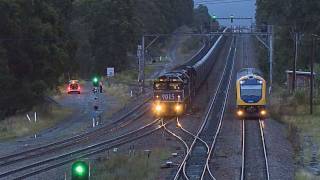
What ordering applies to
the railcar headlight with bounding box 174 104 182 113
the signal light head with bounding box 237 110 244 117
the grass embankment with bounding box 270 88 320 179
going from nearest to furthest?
the grass embankment with bounding box 270 88 320 179 → the signal light head with bounding box 237 110 244 117 → the railcar headlight with bounding box 174 104 182 113

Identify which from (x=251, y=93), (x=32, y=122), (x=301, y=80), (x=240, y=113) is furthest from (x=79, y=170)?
(x=301, y=80)

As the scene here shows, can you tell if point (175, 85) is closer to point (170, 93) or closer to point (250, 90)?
point (170, 93)

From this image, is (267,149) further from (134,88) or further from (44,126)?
(134,88)

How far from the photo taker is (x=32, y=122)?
4544 centimetres

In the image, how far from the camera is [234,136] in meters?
36.1

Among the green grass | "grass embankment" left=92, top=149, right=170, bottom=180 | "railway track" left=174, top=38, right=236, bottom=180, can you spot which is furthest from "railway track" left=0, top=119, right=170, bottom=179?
the green grass

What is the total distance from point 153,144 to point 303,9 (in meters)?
55.0

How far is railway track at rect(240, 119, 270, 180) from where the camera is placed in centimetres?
2388

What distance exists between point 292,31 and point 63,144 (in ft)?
184

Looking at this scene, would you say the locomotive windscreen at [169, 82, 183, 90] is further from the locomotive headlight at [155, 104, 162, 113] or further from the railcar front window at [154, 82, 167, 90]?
the locomotive headlight at [155, 104, 162, 113]

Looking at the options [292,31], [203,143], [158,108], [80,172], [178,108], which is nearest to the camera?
[80,172]

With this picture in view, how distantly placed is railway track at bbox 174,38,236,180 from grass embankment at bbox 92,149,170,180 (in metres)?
1.10

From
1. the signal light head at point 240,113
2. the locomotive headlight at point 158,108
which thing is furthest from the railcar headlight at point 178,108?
the signal light head at point 240,113

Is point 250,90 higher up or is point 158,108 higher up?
point 250,90
